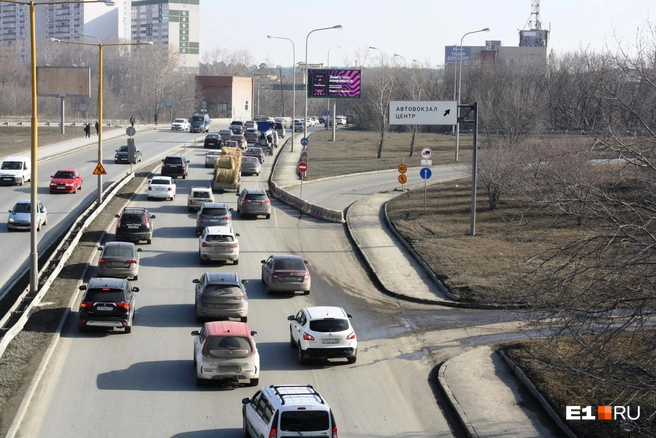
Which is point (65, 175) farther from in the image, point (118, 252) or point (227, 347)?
point (227, 347)

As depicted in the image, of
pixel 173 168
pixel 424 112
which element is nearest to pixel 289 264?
pixel 424 112

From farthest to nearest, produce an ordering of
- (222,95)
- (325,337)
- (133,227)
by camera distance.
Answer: (222,95), (133,227), (325,337)

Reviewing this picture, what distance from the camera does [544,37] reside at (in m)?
198

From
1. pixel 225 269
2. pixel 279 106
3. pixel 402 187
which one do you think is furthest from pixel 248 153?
pixel 279 106

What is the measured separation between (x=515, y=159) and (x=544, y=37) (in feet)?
549

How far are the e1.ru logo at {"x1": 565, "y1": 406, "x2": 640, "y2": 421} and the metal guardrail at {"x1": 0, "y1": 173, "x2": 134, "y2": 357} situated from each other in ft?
39.9

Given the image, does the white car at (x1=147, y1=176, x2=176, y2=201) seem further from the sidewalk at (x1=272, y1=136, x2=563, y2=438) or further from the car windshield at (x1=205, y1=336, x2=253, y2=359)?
the car windshield at (x1=205, y1=336, x2=253, y2=359)

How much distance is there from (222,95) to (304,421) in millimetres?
130319

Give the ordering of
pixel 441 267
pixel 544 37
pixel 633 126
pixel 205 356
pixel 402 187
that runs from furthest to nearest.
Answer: pixel 544 37, pixel 402 187, pixel 441 267, pixel 205 356, pixel 633 126

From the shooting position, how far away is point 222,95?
140125mm

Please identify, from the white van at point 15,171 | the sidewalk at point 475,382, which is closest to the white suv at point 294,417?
the sidewalk at point 475,382

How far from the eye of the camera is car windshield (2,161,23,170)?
4919 cm

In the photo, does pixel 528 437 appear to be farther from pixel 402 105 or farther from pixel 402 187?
pixel 402 187

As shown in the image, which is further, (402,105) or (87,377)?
(402,105)
